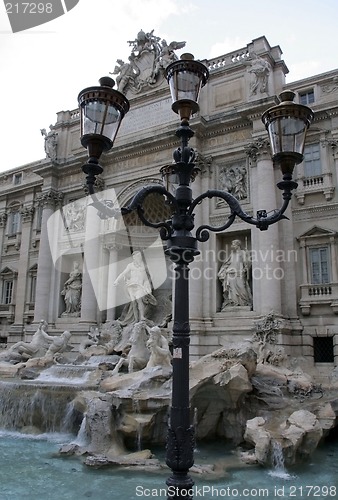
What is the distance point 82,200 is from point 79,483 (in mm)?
15635

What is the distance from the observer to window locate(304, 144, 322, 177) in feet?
51.6

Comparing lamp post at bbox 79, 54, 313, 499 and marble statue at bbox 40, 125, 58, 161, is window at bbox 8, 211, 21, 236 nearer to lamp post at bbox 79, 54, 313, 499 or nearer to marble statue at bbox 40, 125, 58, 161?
marble statue at bbox 40, 125, 58, 161

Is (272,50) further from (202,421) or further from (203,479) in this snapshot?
(203,479)

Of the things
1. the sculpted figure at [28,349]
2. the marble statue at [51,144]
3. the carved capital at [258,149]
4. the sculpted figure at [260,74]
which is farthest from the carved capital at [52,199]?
the sculpted figure at [260,74]

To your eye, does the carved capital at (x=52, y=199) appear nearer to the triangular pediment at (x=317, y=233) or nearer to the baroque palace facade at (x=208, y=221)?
the baroque palace facade at (x=208, y=221)

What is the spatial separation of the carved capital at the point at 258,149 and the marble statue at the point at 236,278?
3251 mm

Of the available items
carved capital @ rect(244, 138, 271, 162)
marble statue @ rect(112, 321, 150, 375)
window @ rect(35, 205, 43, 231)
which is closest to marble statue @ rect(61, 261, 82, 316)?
window @ rect(35, 205, 43, 231)

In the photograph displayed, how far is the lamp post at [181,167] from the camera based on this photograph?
4504 millimetres

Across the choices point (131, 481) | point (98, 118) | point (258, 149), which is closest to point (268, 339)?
point (258, 149)

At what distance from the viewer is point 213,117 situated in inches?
694

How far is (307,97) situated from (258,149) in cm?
288

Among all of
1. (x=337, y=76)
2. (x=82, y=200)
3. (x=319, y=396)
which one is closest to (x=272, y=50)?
(x=337, y=76)

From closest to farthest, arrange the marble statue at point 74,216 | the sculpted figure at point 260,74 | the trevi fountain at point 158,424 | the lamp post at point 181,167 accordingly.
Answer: the lamp post at point 181,167, the trevi fountain at point 158,424, the sculpted figure at point 260,74, the marble statue at point 74,216

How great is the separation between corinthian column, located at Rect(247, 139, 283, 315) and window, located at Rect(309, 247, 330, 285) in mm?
1091
